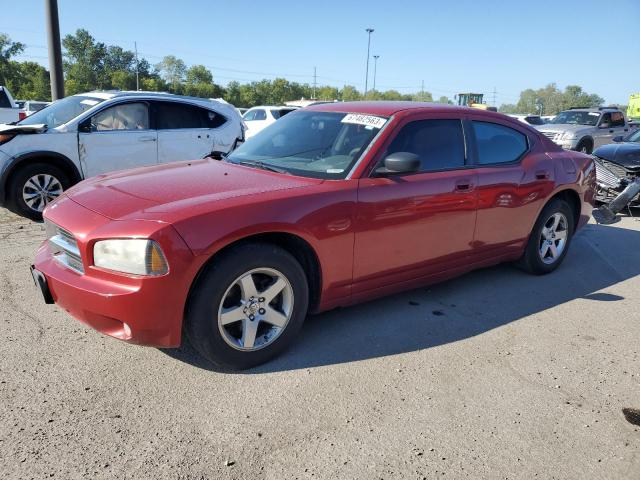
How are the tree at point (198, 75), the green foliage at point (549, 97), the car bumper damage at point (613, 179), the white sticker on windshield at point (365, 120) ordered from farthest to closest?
the green foliage at point (549, 97) < the tree at point (198, 75) < the car bumper damage at point (613, 179) < the white sticker on windshield at point (365, 120)

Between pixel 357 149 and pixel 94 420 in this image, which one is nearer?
pixel 94 420

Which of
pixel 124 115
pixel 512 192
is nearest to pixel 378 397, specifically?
pixel 512 192

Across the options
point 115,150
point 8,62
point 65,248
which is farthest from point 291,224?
point 8,62

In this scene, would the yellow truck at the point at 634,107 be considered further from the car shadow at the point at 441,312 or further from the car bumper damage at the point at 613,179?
the car shadow at the point at 441,312

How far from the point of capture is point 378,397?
283 cm

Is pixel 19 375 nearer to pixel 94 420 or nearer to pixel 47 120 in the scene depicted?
pixel 94 420

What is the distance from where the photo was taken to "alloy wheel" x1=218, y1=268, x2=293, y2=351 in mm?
2930

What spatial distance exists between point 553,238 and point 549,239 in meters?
0.07

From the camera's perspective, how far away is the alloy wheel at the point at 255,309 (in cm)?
293

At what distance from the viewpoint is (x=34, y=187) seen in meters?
6.55

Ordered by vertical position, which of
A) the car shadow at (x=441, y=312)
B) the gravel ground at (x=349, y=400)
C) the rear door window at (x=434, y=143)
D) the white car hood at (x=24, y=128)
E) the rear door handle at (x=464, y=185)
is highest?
the rear door window at (x=434, y=143)

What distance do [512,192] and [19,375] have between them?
3.95 m

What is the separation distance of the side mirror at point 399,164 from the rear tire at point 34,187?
5.09 metres

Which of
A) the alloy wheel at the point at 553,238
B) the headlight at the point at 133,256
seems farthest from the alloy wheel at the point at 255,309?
the alloy wheel at the point at 553,238
